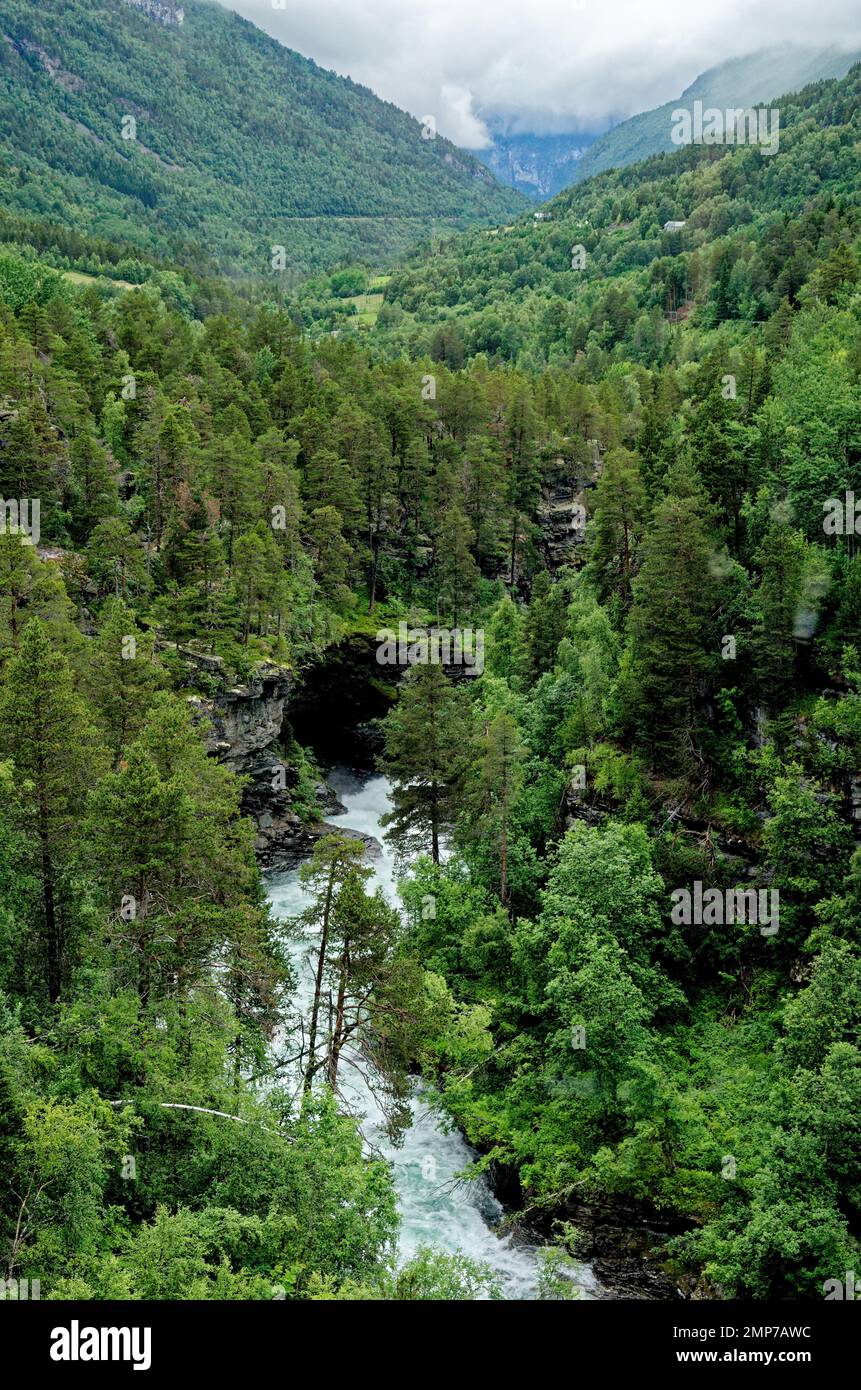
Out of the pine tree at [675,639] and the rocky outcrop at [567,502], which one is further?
the rocky outcrop at [567,502]

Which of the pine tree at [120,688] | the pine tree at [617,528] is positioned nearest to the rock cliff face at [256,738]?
the pine tree at [120,688]

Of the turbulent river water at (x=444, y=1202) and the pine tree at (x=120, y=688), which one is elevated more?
the pine tree at (x=120, y=688)

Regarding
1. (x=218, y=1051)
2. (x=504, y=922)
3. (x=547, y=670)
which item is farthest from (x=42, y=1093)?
(x=547, y=670)

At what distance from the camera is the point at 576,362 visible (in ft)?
431

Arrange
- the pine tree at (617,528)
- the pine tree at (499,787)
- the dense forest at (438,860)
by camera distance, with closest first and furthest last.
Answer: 1. the dense forest at (438,860)
2. the pine tree at (499,787)
3. the pine tree at (617,528)

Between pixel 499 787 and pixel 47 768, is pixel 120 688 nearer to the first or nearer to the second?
pixel 47 768

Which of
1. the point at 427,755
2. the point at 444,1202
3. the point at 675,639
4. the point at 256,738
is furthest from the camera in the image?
the point at 256,738

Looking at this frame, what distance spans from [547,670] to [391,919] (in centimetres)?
2820

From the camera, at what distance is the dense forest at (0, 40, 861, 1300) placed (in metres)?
23.1

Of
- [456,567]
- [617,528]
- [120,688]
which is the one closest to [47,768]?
[120,688]

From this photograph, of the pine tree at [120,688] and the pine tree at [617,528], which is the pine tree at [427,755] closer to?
the pine tree at [120,688]

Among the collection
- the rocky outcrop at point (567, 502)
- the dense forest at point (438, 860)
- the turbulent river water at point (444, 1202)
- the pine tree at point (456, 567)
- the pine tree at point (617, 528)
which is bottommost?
the turbulent river water at point (444, 1202)

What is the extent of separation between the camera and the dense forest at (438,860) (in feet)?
75.7

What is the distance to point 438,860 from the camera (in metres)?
45.0
